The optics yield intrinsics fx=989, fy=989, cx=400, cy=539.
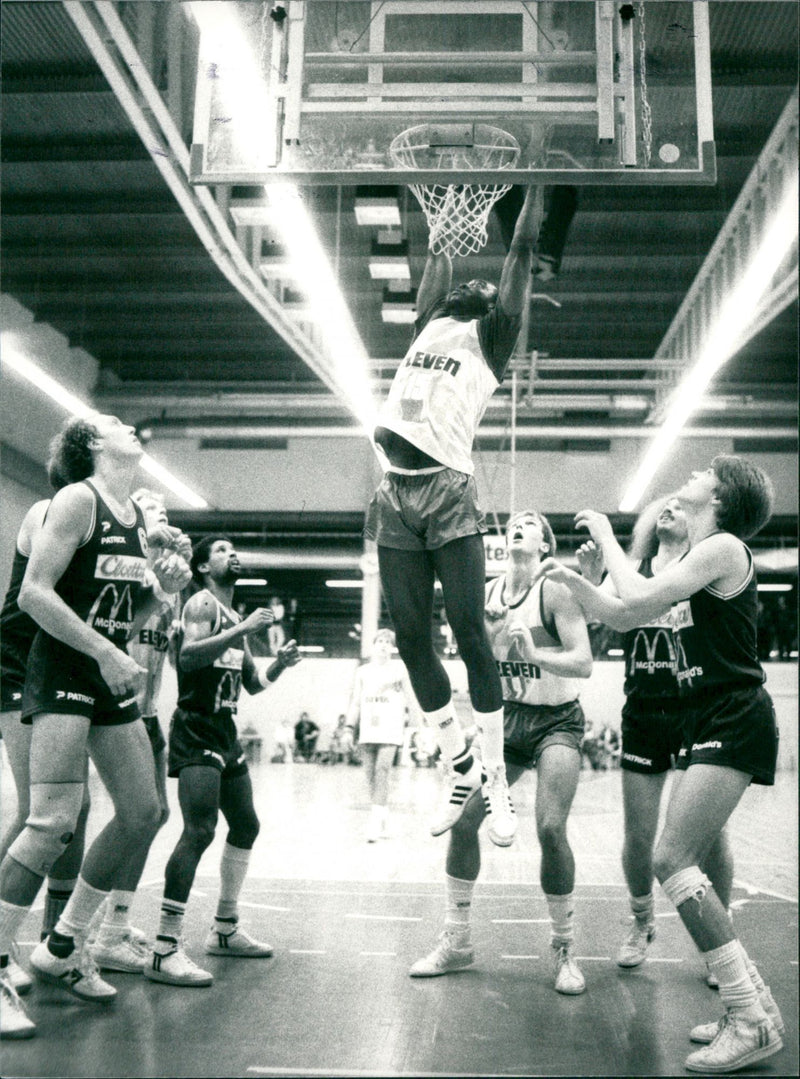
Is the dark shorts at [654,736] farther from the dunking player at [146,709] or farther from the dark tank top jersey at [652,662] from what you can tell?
the dunking player at [146,709]

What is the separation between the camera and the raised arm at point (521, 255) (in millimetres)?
3160

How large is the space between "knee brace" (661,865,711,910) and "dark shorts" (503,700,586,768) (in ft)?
3.30

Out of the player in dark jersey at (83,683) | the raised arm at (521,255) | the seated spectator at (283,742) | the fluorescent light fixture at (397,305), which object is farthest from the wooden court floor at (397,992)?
the seated spectator at (283,742)

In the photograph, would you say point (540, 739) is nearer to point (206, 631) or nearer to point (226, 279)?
point (206, 631)

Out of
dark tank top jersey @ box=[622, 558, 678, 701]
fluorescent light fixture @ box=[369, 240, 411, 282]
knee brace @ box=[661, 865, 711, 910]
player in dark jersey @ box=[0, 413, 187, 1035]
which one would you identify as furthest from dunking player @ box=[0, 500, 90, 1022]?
fluorescent light fixture @ box=[369, 240, 411, 282]

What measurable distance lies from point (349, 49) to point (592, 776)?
45.7ft

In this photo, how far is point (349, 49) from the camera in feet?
11.1

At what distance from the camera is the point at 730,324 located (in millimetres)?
7660

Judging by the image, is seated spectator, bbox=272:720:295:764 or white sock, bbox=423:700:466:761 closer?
white sock, bbox=423:700:466:761

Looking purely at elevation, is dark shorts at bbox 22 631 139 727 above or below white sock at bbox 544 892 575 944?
above

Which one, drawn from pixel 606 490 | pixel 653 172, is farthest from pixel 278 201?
pixel 606 490

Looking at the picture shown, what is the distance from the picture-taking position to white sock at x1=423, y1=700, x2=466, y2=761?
11.2ft

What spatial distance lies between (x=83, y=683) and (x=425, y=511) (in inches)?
50.4

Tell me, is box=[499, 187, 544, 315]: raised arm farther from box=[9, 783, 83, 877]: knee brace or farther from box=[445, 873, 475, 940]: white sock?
box=[445, 873, 475, 940]: white sock
